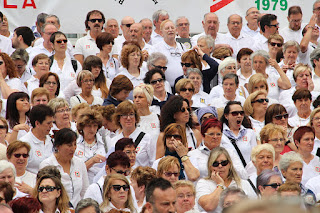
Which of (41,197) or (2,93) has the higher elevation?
(2,93)

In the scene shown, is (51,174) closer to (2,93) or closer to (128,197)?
(128,197)

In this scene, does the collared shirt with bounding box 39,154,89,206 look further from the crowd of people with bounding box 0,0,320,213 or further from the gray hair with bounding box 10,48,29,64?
the gray hair with bounding box 10,48,29,64

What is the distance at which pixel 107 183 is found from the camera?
16.2ft

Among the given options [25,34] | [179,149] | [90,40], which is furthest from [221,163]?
[25,34]

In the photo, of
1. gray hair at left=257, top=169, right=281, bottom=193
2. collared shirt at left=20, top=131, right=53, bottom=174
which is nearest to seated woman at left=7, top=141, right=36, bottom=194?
collared shirt at left=20, top=131, right=53, bottom=174

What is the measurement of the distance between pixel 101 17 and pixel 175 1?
2.40 m

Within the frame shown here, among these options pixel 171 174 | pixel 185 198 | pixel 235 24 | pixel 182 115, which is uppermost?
pixel 235 24

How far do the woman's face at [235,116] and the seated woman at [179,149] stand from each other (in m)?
0.86

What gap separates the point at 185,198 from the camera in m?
5.04

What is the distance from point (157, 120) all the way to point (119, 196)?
228cm

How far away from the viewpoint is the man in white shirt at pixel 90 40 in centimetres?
938

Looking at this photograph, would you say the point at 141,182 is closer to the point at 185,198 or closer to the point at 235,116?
the point at 185,198

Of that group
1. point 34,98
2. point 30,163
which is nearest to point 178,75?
point 34,98

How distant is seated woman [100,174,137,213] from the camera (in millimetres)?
4895
